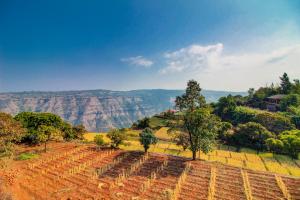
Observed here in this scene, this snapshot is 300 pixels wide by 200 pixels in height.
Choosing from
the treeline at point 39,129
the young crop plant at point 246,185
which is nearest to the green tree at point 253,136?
the young crop plant at point 246,185

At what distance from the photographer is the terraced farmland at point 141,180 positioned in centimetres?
1686

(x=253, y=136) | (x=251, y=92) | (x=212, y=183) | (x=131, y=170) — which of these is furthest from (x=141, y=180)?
(x=251, y=92)

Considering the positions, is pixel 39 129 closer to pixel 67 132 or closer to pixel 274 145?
pixel 67 132

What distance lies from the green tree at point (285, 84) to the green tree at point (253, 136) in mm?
51499

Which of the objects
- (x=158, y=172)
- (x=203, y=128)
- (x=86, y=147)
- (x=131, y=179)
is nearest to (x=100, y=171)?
(x=131, y=179)

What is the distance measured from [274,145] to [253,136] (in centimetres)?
451

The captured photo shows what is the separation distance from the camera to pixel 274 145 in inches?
1275

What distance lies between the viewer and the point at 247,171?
21156mm

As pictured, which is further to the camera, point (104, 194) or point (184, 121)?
point (184, 121)

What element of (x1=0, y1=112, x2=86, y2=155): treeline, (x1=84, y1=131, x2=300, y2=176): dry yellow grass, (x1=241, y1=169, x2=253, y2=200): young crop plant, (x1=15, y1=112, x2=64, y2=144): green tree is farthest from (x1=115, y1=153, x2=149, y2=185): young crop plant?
(x1=15, y1=112, x2=64, y2=144): green tree

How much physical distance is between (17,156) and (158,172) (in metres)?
19.7

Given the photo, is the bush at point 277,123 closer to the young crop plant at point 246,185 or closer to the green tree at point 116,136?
the young crop plant at point 246,185

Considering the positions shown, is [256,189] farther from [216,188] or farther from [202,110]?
[202,110]

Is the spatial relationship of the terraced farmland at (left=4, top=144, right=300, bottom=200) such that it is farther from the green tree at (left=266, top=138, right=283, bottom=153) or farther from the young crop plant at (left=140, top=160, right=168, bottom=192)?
the green tree at (left=266, top=138, right=283, bottom=153)
